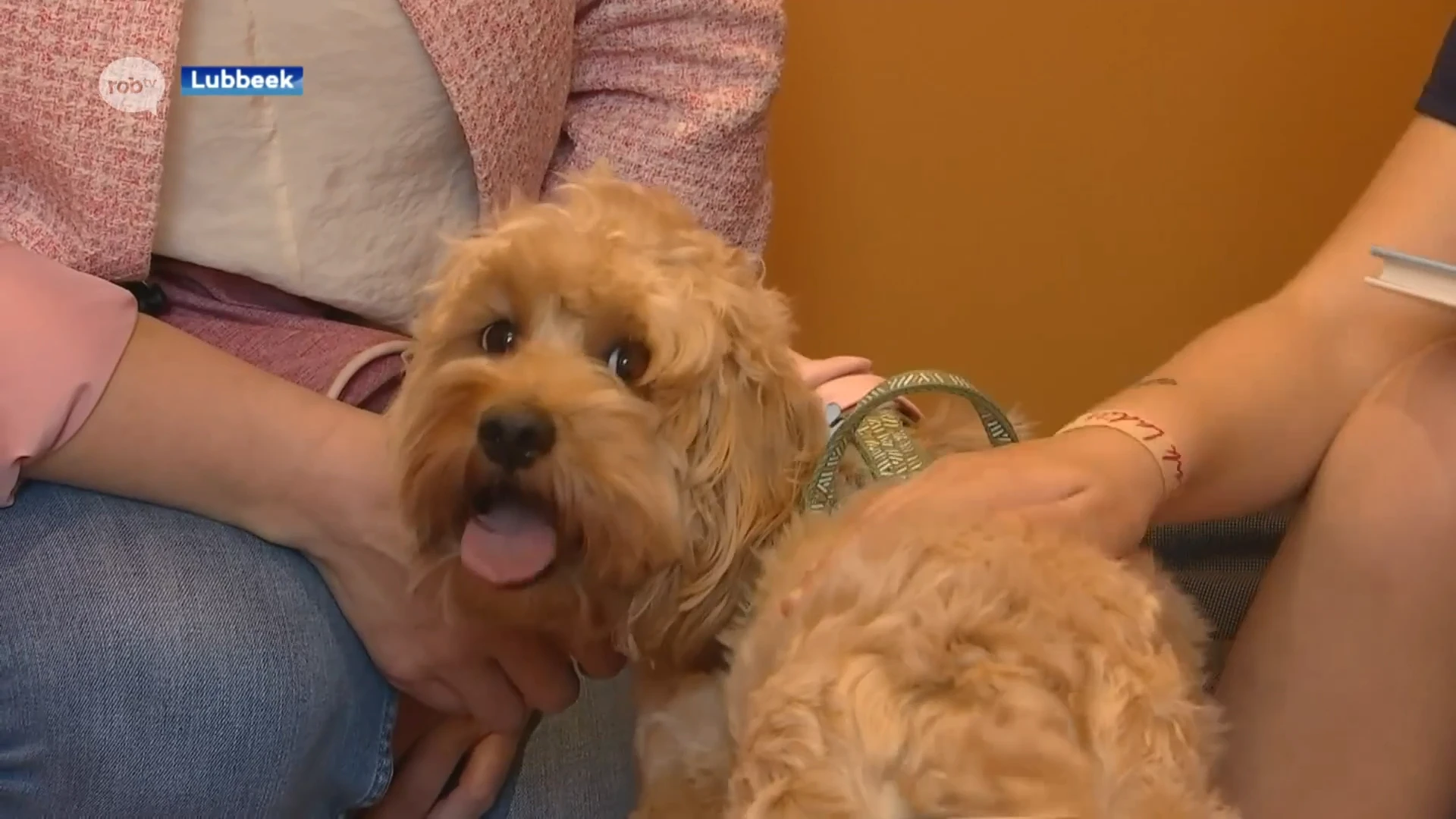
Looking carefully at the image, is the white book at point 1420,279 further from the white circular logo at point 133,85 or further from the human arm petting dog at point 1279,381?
the white circular logo at point 133,85

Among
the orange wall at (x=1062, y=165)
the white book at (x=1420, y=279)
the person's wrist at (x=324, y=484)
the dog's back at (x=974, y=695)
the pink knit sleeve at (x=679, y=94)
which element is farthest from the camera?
the orange wall at (x=1062, y=165)

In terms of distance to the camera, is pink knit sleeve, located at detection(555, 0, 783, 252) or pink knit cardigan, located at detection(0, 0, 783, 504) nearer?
pink knit cardigan, located at detection(0, 0, 783, 504)

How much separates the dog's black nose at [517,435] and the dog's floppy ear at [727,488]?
77 millimetres

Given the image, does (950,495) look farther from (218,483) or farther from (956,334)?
(956,334)

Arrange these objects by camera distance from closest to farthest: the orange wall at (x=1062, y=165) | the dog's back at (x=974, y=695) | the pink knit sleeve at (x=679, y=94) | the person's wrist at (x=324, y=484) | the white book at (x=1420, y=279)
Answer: the dog's back at (x=974, y=695) → the white book at (x=1420, y=279) → the person's wrist at (x=324, y=484) → the pink knit sleeve at (x=679, y=94) → the orange wall at (x=1062, y=165)

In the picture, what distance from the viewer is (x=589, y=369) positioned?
0.70 meters

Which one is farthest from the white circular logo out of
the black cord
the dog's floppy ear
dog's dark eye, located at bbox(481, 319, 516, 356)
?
the dog's floppy ear

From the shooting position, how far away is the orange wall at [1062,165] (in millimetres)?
1328

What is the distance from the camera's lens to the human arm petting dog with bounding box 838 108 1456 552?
0.69 metres

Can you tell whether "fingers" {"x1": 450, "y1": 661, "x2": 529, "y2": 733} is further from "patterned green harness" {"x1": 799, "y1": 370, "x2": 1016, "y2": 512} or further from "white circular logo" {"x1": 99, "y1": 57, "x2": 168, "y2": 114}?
"white circular logo" {"x1": 99, "y1": 57, "x2": 168, "y2": 114}

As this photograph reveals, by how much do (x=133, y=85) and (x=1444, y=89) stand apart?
30.2 inches

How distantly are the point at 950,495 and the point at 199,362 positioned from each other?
39 cm

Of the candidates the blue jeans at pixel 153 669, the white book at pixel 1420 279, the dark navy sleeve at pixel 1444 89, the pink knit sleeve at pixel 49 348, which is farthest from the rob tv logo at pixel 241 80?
the dark navy sleeve at pixel 1444 89

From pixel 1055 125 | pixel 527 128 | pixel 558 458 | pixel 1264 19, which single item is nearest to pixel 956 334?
pixel 1055 125
